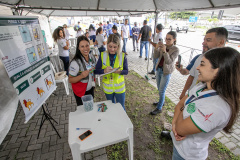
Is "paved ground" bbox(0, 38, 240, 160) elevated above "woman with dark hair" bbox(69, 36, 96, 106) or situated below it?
→ below

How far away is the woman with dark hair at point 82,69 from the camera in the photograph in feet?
7.23

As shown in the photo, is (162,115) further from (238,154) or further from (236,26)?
(236,26)

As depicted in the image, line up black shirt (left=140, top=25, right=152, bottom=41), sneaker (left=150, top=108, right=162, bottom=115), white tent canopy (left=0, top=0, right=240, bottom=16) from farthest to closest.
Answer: black shirt (left=140, top=25, right=152, bottom=41)
sneaker (left=150, top=108, right=162, bottom=115)
white tent canopy (left=0, top=0, right=240, bottom=16)

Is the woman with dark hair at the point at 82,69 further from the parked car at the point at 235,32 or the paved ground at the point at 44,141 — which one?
the parked car at the point at 235,32

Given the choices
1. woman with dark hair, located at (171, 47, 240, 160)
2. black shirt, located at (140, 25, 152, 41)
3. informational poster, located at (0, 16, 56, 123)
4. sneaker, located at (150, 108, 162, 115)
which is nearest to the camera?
woman with dark hair, located at (171, 47, 240, 160)

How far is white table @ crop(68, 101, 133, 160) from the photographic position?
1396mm

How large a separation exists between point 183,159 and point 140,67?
18.8 feet

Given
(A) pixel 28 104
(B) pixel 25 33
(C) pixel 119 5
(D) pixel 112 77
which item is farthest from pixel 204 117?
(C) pixel 119 5

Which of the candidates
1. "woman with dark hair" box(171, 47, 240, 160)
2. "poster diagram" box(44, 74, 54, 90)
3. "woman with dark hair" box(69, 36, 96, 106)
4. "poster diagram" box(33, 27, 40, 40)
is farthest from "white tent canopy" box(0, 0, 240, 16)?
"woman with dark hair" box(171, 47, 240, 160)

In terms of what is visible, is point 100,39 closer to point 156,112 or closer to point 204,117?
point 156,112

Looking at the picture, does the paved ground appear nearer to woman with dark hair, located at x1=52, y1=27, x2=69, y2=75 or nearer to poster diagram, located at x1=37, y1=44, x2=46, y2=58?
poster diagram, located at x1=37, y1=44, x2=46, y2=58

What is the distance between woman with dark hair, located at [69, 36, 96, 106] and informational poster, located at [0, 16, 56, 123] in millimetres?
661

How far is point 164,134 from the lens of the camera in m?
2.71

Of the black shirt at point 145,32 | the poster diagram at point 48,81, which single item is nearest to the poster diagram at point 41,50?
the poster diagram at point 48,81
